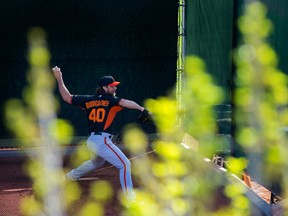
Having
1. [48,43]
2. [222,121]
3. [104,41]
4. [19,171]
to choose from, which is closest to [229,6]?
[222,121]

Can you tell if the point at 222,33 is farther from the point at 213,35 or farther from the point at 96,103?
the point at 96,103

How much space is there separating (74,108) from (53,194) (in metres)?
8.31

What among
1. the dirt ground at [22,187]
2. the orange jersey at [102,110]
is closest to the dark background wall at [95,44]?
the dirt ground at [22,187]

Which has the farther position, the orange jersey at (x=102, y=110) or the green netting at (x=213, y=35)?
the green netting at (x=213, y=35)

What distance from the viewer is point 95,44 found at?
9641mm

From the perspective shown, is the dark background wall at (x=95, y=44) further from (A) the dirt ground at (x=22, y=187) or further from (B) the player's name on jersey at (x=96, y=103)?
(B) the player's name on jersey at (x=96, y=103)

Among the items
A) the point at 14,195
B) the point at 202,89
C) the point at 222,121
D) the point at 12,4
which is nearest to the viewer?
the point at 202,89

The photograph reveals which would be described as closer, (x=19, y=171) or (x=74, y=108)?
(x=19, y=171)

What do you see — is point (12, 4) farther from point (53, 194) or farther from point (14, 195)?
point (53, 194)

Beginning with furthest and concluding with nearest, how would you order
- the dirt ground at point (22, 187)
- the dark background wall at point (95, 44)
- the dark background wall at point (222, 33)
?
1. the dark background wall at point (95, 44)
2. the dark background wall at point (222, 33)
3. the dirt ground at point (22, 187)

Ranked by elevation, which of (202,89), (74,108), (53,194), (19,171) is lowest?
(19,171)

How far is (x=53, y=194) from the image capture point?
1.67 metres

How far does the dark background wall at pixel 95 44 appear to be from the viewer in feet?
30.8

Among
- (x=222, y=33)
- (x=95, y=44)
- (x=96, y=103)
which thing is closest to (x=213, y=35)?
(x=222, y=33)
